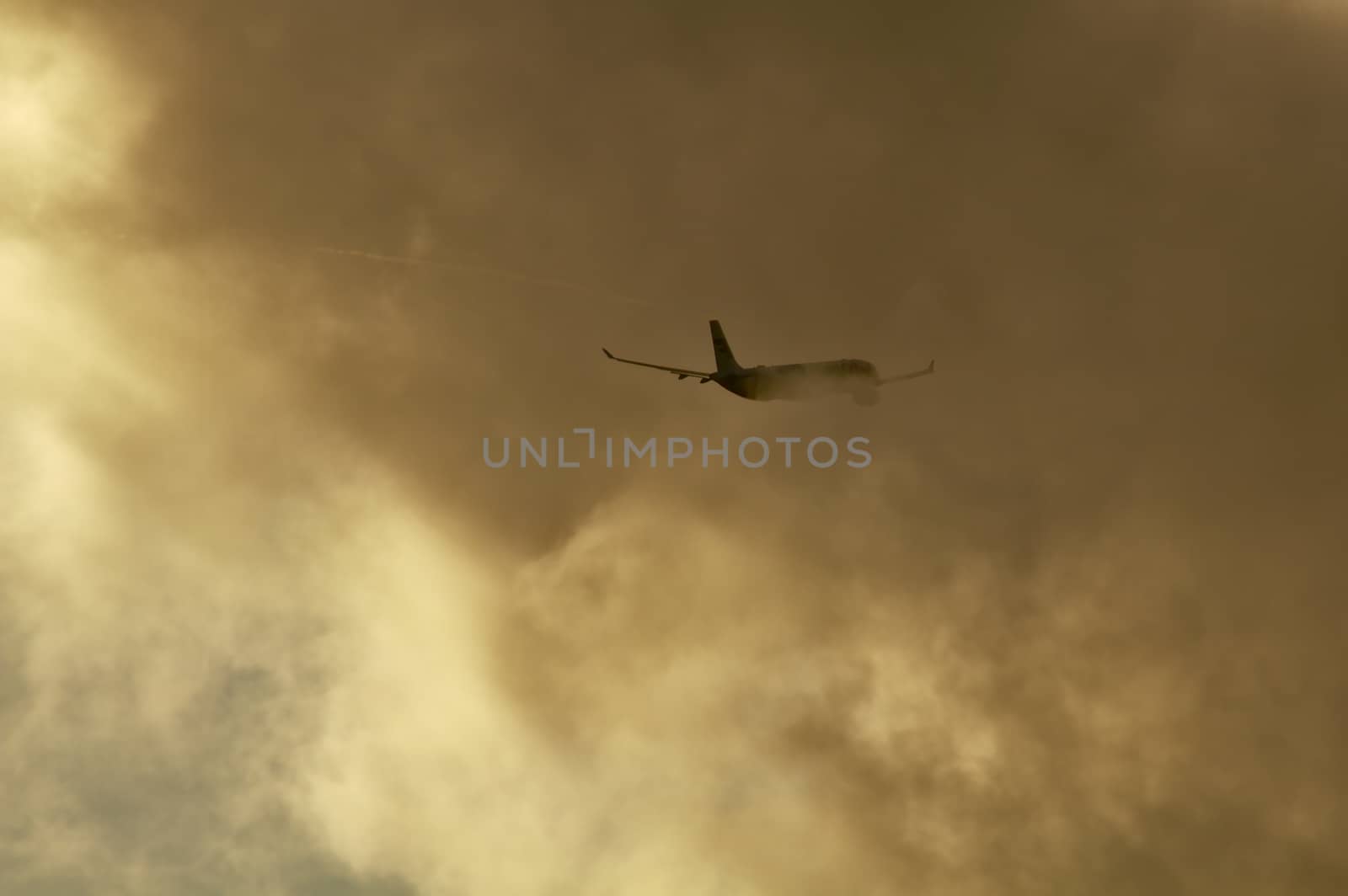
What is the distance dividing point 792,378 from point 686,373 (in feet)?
58.5

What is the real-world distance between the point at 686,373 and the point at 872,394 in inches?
1217

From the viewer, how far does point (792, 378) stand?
198 meters

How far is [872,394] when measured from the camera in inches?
7564

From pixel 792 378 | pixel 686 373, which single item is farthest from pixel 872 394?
pixel 686 373

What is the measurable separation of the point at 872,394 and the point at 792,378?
1413 cm

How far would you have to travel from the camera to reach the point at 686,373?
198m

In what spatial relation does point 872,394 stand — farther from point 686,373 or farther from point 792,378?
point 686,373
